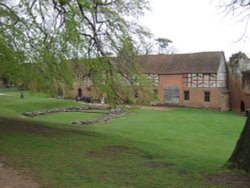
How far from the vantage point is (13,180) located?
8.15 m

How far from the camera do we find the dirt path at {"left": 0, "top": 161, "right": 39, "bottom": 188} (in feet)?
25.4

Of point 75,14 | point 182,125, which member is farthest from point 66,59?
point 182,125

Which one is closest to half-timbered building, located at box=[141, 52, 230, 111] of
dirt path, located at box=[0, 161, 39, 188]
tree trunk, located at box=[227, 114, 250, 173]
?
tree trunk, located at box=[227, 114, 250, 173]

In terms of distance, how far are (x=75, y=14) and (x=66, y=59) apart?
2.04 m

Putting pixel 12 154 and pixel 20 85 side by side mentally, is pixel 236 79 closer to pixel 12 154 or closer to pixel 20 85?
pixel 20 85

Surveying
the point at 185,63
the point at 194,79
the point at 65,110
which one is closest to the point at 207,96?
the point at 194,79

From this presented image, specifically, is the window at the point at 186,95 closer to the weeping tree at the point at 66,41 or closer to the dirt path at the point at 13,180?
the weeping tree at the point at 66,41

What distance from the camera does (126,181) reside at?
8.25 metres

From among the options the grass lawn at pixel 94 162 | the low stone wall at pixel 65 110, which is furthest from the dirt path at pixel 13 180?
the low stone wall at pixel 65 110

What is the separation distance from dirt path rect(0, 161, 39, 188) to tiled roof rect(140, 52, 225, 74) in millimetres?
40693

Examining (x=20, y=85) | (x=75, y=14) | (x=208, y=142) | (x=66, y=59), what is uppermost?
(x=75, y=14)

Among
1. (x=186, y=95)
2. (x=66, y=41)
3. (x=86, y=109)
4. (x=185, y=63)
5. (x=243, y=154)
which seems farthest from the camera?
(x=185, y=63)

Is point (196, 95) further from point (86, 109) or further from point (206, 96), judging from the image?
point (86, 109)

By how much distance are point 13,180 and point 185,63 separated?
46772mm
